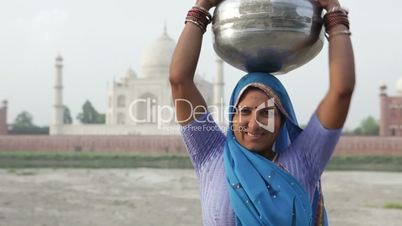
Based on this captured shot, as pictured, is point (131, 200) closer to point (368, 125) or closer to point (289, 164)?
point (289, 164)

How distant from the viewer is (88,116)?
41.5 meters

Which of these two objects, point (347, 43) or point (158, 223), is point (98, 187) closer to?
point (158, 223)

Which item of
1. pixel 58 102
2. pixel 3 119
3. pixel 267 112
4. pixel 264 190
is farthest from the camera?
pixel 58 102

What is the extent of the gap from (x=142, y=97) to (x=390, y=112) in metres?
14.0

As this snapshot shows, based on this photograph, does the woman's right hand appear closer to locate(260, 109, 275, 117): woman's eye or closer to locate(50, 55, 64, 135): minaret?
locate(260, 109, 275, 117): woman's eye

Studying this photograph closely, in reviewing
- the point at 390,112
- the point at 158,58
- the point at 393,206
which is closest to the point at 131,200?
the point at 393,206

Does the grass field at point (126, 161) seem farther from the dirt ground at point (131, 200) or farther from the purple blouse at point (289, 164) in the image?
the purple blouse at point (289, 164)

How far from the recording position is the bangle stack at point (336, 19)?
125 cm

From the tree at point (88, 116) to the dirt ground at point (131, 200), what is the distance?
1165 inches

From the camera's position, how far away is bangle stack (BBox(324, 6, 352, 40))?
125 centimetres

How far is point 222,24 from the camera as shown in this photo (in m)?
1.30

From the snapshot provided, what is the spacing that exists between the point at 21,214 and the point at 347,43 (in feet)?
19.6

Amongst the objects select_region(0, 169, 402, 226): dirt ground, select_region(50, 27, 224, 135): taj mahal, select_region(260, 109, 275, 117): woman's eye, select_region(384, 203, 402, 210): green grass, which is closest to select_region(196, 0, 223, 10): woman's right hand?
select_region(260, 109, 275, 117): woman's eye

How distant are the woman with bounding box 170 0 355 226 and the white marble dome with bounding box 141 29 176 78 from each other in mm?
26999
